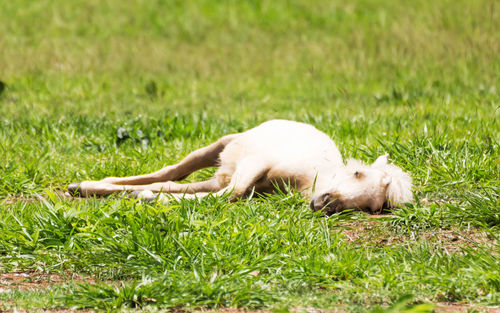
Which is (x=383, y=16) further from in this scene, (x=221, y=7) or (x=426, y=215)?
(x=426, y=215)

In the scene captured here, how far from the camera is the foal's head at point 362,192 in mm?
4473

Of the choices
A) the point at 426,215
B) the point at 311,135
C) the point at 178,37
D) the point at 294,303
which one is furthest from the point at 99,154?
the point at 178,37

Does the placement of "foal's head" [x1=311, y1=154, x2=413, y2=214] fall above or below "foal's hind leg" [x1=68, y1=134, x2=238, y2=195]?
above

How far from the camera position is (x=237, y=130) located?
24.5 feet

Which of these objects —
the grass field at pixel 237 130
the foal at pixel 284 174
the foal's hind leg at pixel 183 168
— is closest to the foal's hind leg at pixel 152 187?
the foal at pixel 284 174

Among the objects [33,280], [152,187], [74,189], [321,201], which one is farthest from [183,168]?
[33,280]

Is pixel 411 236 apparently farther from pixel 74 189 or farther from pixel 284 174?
pixel 74 189

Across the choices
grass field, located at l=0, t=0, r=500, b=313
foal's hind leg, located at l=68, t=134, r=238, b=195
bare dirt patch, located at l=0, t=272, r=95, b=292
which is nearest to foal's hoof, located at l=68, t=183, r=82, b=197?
foal's hind leg, located at l=68, t=134, r=238, b=195

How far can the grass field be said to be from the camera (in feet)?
11.1

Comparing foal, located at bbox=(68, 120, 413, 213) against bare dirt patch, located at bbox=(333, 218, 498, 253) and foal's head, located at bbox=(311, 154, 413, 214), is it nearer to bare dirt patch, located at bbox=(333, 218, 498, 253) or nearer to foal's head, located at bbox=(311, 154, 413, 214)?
foal's head, located at bbox=(311, 154, 413, 214)

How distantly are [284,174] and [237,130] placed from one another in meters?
2.49

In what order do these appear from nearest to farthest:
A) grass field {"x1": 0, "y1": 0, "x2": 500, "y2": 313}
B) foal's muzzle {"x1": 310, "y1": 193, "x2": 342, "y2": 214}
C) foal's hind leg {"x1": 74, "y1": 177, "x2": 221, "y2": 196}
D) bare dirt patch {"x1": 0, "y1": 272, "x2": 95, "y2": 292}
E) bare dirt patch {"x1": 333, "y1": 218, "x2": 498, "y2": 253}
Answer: grass field {"x1": 0, "y1": 0, "x2": 500, "y2": 313} < bare dirt patch {"x1": 0, "y1": 272, "x2": 95, "y2": 292} < bare dirt patch {"x1": 333, "y1": 218, "x2": 498, "y2": 253} < foal's muzzle {"x1": 310, "y1": 193, "x2": 342, "y2": 214} < foal's hind leg {"x1": 74, "y1": 177, "x2": 221, "y2": 196}

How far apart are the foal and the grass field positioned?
6.0 inches

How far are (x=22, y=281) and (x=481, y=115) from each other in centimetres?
559
